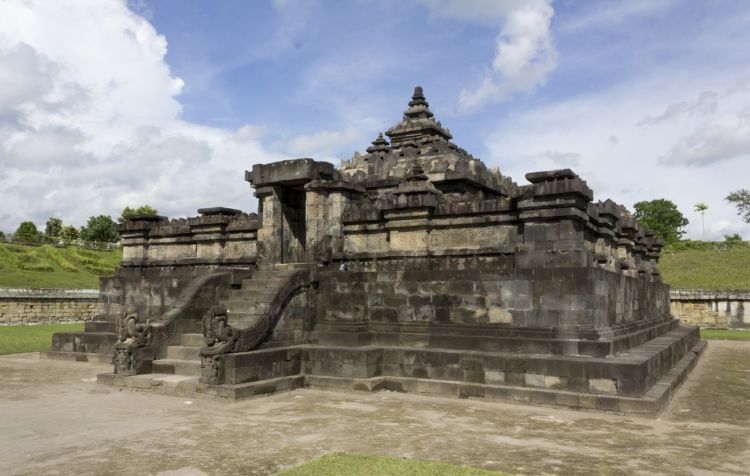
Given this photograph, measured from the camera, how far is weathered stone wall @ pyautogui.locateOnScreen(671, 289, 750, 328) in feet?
90.4

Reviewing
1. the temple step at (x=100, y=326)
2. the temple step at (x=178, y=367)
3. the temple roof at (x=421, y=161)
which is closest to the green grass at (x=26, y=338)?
the temple step at (x=100, y=326)

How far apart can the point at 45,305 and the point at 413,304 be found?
24.9 m

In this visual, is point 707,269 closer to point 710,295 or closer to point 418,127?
point 710,295

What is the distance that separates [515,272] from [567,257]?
3.05ft

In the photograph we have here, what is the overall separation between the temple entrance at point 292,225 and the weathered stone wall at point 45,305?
2042 cm

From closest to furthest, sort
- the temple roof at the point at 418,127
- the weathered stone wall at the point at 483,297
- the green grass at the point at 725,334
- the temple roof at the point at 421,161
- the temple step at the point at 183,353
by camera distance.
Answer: the weathered stone wall at the point at 483,297
the temple step at the point at 183,353
the temple roof at the point at 421,161
the temple roof at the point at 418,127
the green grass at the point at 725,334

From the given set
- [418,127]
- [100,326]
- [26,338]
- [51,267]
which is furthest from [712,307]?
[51,267]

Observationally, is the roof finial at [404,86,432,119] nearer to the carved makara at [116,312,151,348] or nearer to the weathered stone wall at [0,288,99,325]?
the carved makara at [116,312,151,348]

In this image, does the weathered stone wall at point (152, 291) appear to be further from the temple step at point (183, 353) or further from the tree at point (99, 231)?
the tree at point (99, 231)

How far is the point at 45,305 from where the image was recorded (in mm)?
29688

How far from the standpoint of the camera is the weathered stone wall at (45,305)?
28.1 metres

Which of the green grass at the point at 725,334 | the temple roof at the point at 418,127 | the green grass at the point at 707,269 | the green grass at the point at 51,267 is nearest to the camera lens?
the temple roof at the point at 418,127

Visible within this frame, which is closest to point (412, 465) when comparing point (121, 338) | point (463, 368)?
point (463, 368)

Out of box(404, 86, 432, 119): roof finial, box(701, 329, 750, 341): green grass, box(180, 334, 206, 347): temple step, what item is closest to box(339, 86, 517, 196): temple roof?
box(404, 86, 432, 119): roof finial
